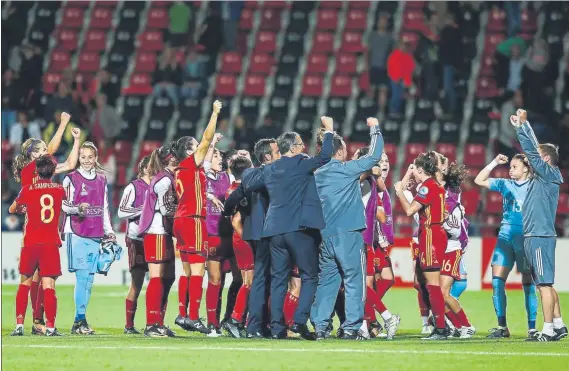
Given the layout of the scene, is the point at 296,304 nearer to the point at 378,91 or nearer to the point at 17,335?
the point at 17,335

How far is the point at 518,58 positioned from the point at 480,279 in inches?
218

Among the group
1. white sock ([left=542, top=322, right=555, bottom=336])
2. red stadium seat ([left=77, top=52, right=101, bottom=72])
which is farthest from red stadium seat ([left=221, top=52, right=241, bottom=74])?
white sock ([left=542, top=322, right=555, bottom=336])

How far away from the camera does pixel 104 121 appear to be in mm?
25000

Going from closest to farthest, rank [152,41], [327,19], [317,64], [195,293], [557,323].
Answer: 1. [195,293]
2. [557,323]
3. [317,64]
4. [327,19]
5. [152,41]

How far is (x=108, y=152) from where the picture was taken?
2455 cm

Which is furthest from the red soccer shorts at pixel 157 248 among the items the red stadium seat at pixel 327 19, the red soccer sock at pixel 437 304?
the red stadium seat at pixel 327 19

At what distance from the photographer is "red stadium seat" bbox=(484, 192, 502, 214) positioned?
930 inches

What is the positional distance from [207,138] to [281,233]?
3.63 ft

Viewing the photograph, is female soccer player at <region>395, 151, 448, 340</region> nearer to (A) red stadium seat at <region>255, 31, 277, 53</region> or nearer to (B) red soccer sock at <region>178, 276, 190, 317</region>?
(B) red soccer sock at <region>178, 276, 190, 317</region>

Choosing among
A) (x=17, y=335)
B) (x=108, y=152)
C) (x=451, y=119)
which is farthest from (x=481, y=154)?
(x=17, y=335)

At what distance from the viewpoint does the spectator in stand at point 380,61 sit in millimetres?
25016

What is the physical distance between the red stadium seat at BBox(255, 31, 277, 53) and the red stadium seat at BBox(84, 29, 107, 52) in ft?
10.7

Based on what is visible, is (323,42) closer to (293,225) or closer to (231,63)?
(231,63)

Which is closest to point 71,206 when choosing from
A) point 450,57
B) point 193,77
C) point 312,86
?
point 193,77
